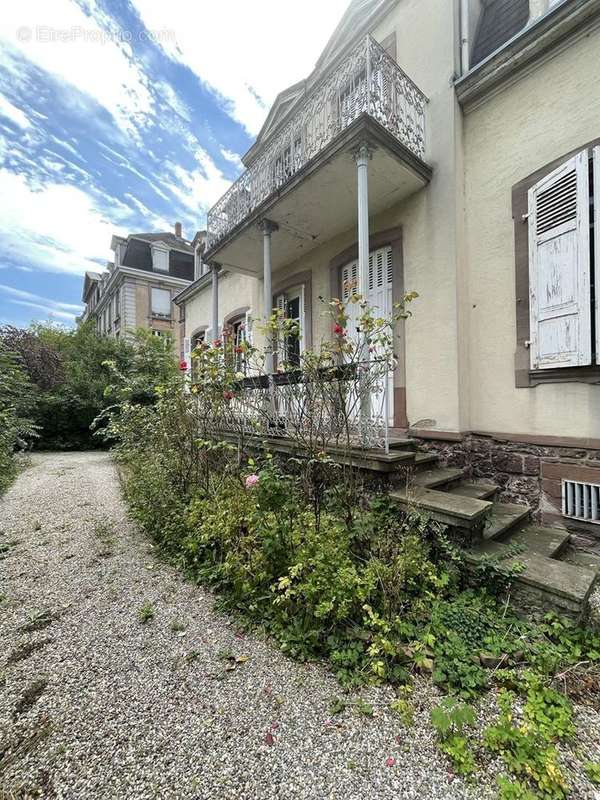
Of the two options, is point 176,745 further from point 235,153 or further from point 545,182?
point 235,153

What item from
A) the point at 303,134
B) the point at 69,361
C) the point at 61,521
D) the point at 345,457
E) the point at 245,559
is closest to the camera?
the point at 245,559

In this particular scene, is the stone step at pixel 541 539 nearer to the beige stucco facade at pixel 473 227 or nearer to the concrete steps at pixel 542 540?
the concrete steps at pixel 542 540

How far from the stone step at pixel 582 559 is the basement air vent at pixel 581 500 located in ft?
1.06

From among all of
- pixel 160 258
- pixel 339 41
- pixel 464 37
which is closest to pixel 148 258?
pixel 160 258

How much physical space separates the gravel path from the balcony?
16.3 feet

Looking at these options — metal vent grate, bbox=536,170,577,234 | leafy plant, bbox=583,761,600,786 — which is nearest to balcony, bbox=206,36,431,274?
metal vent grate, bbox=536,170,577,234

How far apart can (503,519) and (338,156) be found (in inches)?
175

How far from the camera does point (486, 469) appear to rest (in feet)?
13.2

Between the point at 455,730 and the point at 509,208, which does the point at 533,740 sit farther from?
the point at 509,208

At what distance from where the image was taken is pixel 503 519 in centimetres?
322

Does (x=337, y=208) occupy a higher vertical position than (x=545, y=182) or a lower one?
higher

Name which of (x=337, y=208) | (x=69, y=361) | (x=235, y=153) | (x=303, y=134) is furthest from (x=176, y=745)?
(x=69, y=361)

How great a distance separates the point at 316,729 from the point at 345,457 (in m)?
1.88

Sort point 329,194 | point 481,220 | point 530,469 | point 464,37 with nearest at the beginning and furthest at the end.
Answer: point 530,469 → point 481,220 → point 464,37 → point 329,194
